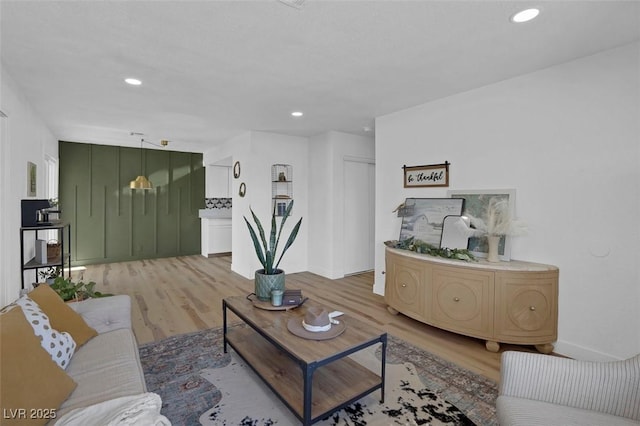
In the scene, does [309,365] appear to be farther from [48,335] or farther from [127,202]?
[127,202]

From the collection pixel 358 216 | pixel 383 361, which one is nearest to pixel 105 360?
pixel 383 361

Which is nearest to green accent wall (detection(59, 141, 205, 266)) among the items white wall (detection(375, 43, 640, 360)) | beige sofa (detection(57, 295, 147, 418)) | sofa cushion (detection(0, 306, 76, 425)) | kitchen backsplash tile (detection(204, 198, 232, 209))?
kitchen backsplash tile (detection(204, 198, 232, 209))

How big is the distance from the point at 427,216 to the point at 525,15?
206cm

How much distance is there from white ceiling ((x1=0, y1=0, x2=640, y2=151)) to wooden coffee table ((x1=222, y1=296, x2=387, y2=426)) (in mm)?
2000

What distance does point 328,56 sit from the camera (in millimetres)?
2451

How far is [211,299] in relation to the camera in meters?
4.11

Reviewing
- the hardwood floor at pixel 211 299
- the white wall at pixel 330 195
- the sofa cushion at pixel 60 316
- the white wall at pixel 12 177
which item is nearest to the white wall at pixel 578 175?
the hardwood floor at pixel 211 299

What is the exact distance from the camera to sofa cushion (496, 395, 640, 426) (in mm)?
1257

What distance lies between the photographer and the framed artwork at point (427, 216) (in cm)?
336

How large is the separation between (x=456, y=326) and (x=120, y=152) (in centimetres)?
714

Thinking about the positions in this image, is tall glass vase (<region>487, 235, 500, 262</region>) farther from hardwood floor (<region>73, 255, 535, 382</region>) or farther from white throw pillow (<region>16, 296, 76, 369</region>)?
white throw pillow (<region>16, 296, 76, 369</region>)

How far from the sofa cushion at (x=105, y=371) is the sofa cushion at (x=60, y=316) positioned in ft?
0.21

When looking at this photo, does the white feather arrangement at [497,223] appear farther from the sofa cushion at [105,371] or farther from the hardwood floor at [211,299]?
the sofa cushion at [105,371]

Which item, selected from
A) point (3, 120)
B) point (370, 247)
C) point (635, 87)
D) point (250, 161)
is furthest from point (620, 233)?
point (3, 120)
